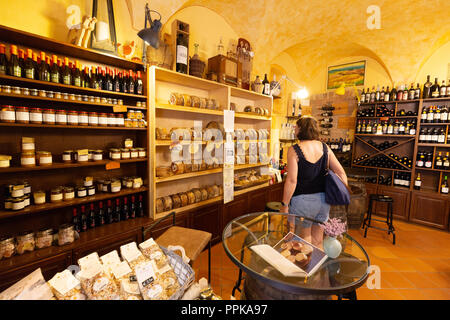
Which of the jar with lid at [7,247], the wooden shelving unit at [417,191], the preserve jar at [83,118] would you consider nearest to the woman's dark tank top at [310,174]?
the preserve jar at [83,118]

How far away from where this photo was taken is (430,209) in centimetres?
414

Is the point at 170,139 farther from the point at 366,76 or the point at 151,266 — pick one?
the point at 366,76

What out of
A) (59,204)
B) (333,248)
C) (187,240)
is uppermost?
(59,204)

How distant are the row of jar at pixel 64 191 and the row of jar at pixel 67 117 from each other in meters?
0.55

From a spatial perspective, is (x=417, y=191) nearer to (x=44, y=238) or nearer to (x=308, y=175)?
(x=308, y=175)

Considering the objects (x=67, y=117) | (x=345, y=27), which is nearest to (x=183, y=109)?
(x=67, y=117)

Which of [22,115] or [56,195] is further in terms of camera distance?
[56,195]

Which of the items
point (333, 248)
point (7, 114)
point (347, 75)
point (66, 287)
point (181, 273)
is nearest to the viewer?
point (66, 287)

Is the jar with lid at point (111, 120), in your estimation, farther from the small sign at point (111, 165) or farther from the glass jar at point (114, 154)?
the small sign at point (111, 165)

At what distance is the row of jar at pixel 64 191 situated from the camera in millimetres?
1777

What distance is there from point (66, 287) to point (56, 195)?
1.33 meters
